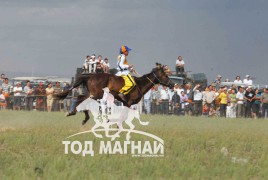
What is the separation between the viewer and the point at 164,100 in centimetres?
3603

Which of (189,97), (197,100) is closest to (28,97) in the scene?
(189,97)

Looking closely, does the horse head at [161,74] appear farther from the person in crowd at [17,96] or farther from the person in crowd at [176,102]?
the person in crowd at [17,96]

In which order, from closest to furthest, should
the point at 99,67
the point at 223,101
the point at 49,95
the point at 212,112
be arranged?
the point at 99,67 < the point at 223,101 < the point at 212,112 < the point at 49,95

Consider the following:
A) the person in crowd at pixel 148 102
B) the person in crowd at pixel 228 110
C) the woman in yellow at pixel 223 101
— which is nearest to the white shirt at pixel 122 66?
the woman in yellow at pixel 223 101

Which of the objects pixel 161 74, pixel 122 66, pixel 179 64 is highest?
pixel 179 64

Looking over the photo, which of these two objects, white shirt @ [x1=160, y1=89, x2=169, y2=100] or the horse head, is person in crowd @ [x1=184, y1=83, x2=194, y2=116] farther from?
the horse head

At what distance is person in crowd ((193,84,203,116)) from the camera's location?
35.8m

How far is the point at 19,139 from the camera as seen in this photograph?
1902cm

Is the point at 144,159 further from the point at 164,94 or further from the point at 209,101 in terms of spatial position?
the point at 164,94

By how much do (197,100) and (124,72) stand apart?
13472 mm

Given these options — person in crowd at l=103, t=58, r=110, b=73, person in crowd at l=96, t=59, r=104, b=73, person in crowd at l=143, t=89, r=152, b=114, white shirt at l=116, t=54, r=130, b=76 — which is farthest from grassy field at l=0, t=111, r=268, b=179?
person in crowd at l=143, t=89, r=152, b=114

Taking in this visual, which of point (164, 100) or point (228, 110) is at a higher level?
point (164, 100)

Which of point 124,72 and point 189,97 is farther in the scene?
point 189,97

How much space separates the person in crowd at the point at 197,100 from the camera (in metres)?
35.8
